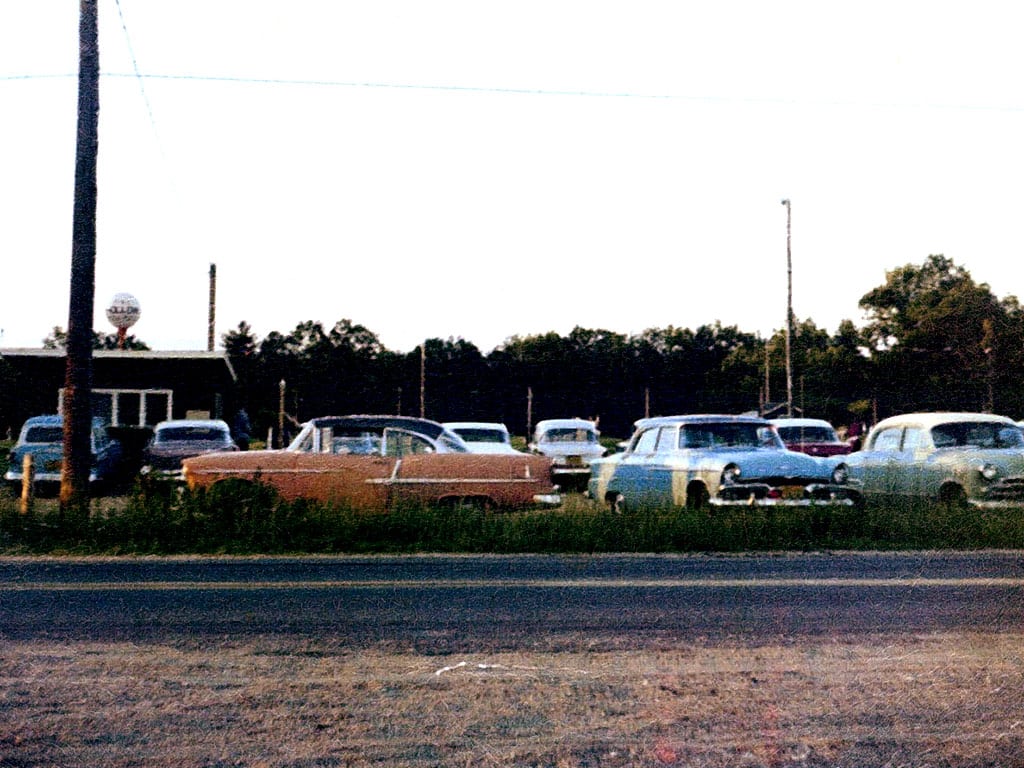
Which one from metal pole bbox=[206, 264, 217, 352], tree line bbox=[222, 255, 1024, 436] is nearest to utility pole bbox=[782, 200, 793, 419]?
tree line bbox=[222, 255, 1024, 436]

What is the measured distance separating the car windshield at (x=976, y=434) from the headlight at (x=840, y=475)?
87.2 inches

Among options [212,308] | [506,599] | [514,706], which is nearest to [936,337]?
[212,308]

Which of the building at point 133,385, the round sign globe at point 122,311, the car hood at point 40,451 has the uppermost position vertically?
the round sign globe at point 122,311

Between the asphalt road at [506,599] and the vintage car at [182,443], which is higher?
the vintage car at [182,443]

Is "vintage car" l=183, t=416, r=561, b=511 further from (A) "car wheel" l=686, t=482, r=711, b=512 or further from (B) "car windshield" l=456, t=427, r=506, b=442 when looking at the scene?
(B) "car windshield" l=456, t=427, r=506, b=442

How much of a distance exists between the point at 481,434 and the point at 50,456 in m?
9.26

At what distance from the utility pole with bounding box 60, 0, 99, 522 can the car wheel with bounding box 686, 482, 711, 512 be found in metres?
8.25

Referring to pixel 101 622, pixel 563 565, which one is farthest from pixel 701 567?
pixel 101 622

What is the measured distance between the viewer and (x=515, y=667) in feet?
21.4

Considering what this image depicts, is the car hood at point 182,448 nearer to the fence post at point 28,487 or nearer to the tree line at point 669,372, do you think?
the fence post at point 28,487

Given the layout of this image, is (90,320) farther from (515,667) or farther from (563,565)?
(515,667)

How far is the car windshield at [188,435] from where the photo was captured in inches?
966

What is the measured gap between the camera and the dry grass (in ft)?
16.3

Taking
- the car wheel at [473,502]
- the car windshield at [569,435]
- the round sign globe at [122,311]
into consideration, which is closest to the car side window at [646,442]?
the car wheel at [473,502]
